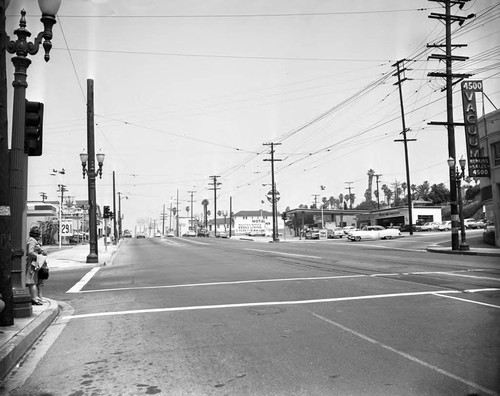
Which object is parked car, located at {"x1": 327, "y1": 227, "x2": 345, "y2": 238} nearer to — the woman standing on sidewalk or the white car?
the white car

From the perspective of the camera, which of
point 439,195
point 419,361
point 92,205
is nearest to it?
point 419,361

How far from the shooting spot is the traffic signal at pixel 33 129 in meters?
8.39

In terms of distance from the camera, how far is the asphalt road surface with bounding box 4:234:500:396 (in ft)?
15.4

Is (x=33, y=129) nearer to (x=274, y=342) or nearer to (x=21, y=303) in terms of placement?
(x=21, y=303)

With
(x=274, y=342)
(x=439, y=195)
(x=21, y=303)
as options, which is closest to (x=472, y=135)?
(x=274, y=342)

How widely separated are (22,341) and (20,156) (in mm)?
3430

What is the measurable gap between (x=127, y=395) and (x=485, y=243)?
32.5 m

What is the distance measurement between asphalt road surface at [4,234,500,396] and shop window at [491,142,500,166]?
18.5 m

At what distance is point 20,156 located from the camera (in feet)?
26.4

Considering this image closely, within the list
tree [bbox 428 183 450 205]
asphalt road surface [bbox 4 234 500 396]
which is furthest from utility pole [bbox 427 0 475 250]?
tree [bbox 428 183 450 205]

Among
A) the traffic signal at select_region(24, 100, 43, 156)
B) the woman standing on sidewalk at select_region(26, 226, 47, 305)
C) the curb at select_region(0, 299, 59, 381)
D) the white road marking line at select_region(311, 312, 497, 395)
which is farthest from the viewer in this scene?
the woman standing on sidewalk at select_region(26, 226, 47, 305)

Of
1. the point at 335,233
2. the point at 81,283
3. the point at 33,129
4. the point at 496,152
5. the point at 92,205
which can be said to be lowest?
the point at 81,283

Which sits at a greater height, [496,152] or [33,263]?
[496,152]

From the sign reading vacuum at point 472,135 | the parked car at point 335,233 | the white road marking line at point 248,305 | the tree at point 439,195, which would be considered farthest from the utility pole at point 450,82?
the tree at point 439,195
